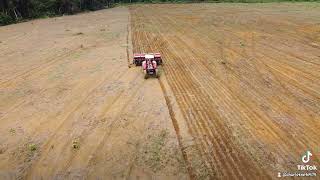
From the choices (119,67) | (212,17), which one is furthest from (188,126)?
(212,17)

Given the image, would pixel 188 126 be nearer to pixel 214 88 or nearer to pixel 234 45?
pixel 214 88

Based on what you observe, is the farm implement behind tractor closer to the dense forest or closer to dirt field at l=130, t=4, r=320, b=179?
dirt field at l=130, t=4, r=320, b=179

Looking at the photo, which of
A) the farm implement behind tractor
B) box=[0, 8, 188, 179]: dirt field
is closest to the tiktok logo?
box=[0, 8, 188, 179]: dirt field

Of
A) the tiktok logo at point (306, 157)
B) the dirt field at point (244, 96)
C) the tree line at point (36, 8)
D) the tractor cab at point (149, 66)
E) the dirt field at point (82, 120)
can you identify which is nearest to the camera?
the tiktok logo at point (306, 157)

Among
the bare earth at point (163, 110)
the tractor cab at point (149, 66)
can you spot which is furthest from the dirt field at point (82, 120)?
the tractor cab at point (149, 66)

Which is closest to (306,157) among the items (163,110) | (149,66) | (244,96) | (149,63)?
(244,96)

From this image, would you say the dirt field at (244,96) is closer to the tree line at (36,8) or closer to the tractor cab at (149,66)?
the tractor cab at (149,66)

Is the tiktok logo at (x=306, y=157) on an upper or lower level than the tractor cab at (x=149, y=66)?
lower
